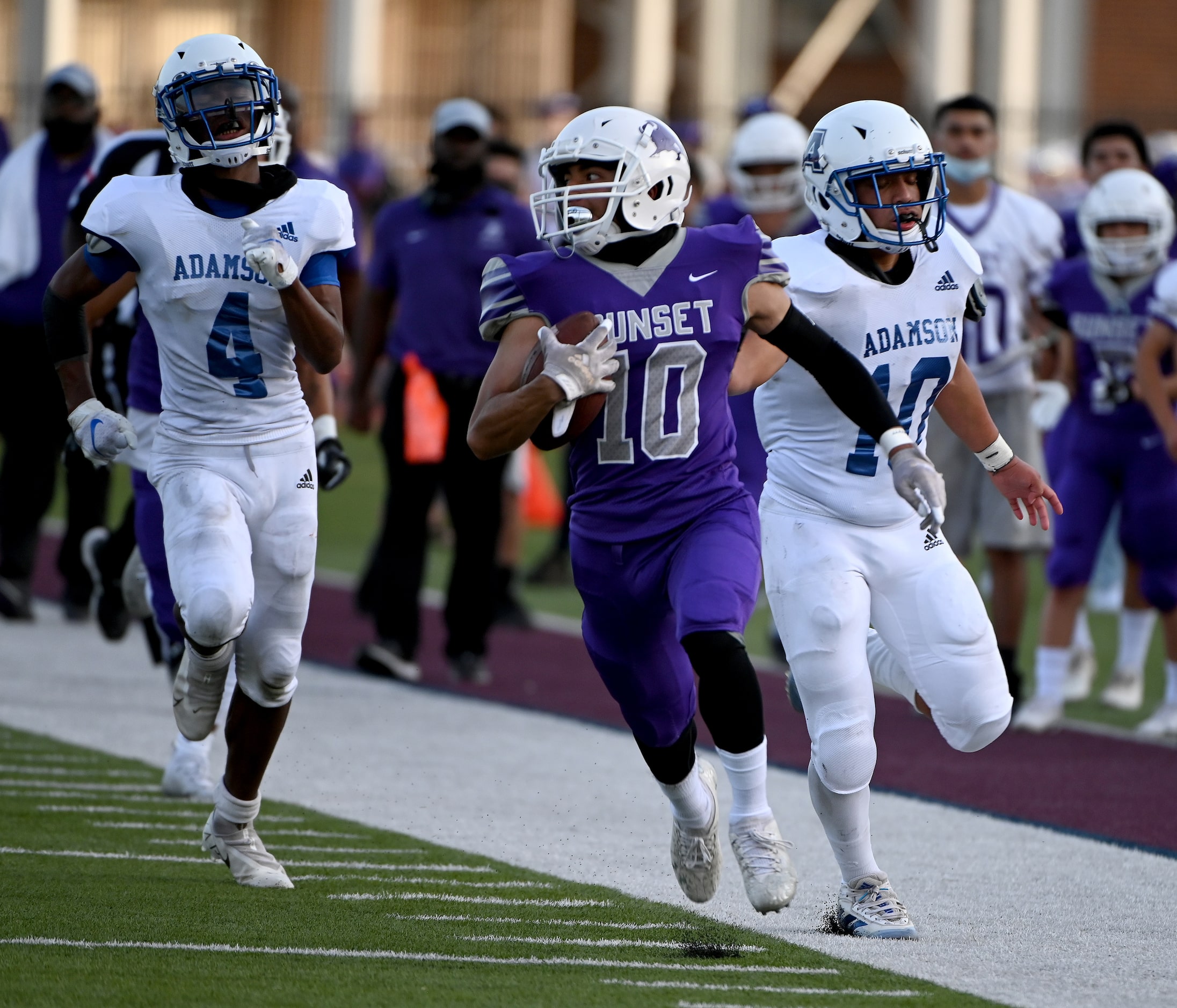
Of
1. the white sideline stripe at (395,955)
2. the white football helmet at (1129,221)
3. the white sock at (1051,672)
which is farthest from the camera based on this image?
the white sock at (1051,672)

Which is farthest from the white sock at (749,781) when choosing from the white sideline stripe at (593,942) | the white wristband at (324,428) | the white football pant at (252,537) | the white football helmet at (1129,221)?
the white football helmet at (1129,221)

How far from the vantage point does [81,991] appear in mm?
4016

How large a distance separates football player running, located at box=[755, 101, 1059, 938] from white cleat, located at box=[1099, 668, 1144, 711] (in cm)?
367

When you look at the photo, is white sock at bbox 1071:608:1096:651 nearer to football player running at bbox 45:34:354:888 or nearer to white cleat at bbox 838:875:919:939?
white cleat at bbox 838:875:919:939

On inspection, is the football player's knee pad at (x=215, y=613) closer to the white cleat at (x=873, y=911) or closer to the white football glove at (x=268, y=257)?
the white football glove at (x=268, y=257)

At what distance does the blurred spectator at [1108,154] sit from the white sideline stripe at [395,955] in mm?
5116

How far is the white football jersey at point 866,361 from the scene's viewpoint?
16.1ft

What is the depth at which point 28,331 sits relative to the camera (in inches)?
377

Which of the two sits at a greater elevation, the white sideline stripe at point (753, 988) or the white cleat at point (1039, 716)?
the white sideline stripe at point (753, 988)

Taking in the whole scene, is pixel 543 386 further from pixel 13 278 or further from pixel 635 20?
pixel 635 20

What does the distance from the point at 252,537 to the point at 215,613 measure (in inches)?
13.2

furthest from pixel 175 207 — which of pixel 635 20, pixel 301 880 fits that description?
pixel 635 20

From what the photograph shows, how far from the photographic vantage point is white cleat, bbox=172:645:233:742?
5.06m

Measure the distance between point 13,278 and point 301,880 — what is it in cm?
507
